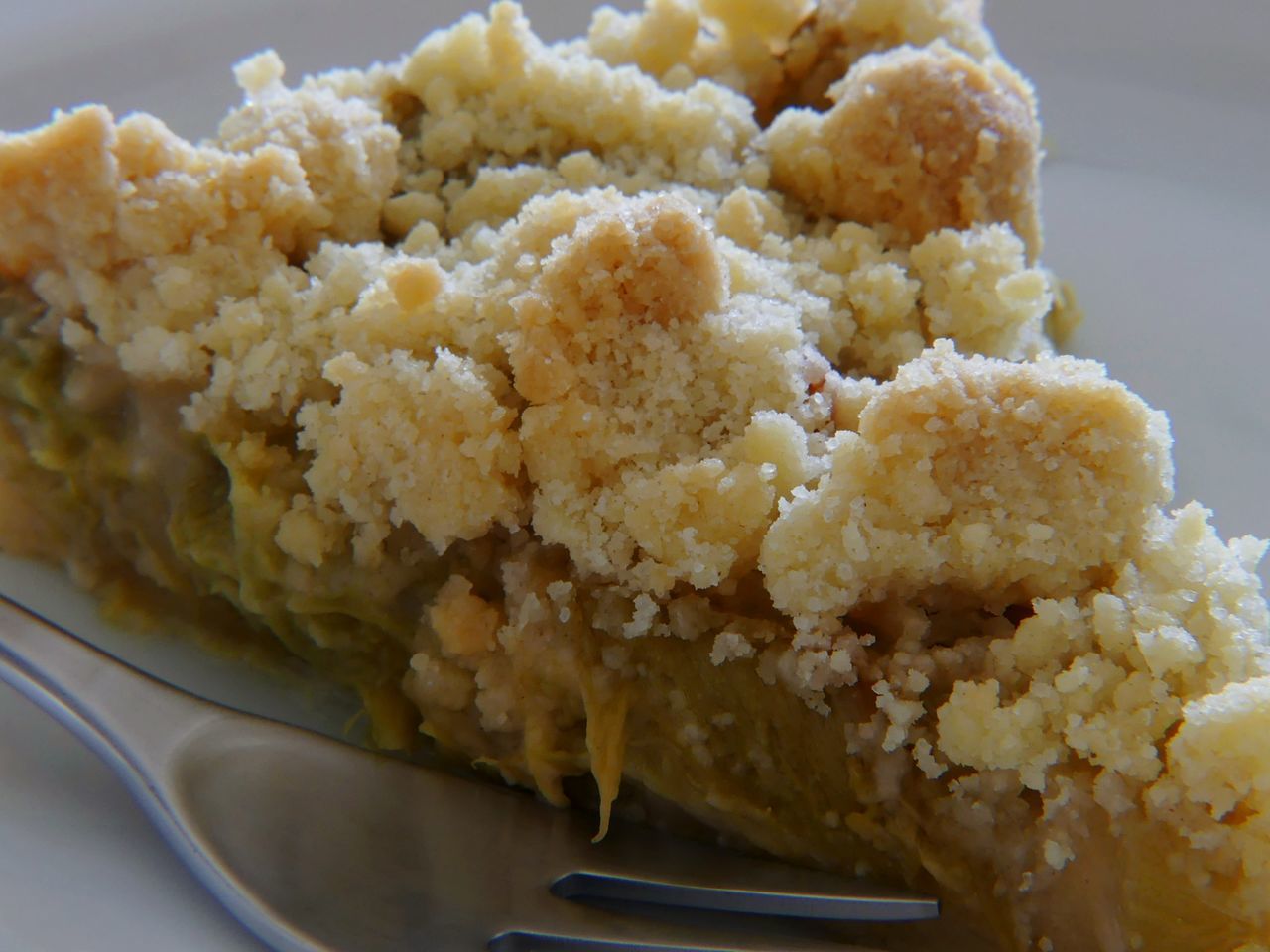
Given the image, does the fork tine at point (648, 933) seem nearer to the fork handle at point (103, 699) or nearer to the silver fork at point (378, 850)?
the silver fork at point (378, 850)

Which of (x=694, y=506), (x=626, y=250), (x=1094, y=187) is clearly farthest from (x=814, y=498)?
(x=1094, y=187)

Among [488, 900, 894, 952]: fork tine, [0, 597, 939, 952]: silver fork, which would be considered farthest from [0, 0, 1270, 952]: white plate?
[488, 900, 894, 952]: fork tine

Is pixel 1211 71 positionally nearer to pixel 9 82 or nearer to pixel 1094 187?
pixel 1094 187

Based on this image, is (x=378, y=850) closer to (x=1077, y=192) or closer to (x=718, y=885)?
(x=718, y=885)

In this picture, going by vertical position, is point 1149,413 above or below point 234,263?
below

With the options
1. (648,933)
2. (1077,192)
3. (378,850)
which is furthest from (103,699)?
(1077,192)

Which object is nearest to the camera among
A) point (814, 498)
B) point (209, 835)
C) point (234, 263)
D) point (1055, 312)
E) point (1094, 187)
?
point (814, 498)

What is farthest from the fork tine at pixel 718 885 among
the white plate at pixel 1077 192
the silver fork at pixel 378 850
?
the white plate at pixel 1077 192

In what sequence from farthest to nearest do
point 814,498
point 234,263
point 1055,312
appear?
point 1055,312, point 234,263, point 814,498
